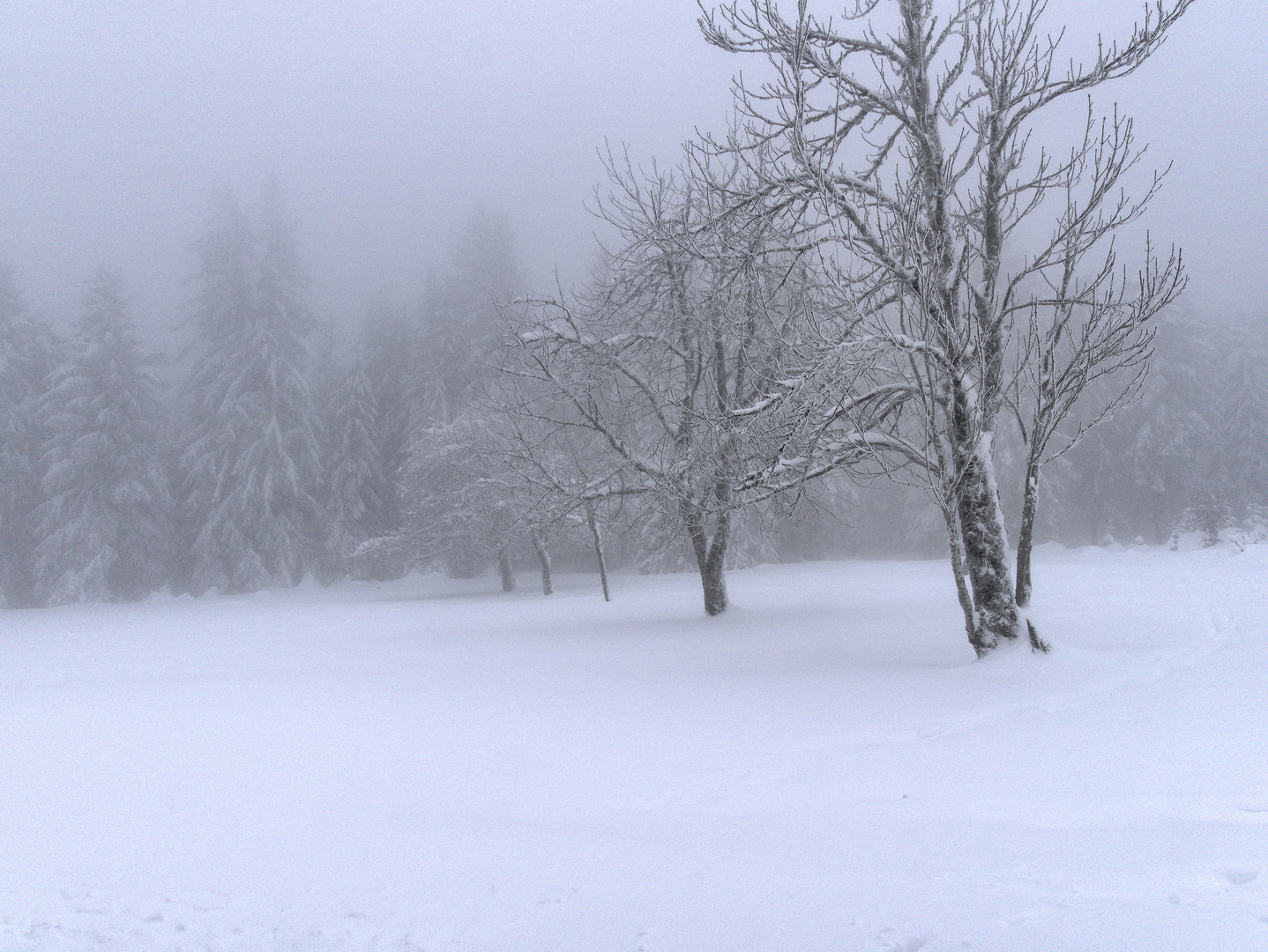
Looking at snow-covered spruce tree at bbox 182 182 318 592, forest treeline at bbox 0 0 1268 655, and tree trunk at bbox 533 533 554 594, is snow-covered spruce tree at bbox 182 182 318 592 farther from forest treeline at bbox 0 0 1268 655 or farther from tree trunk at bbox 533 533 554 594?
tree trunk at bbox 533 533 554 594

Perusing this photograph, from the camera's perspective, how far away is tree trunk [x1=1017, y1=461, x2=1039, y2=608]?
310 inches

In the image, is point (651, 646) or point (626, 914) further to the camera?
point (651, 646)

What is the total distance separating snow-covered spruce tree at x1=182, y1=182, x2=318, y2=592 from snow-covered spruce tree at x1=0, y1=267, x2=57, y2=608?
5020 millimetres

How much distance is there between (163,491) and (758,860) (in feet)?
98.2

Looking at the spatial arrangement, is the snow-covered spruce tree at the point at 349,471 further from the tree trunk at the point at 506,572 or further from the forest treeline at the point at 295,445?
the tree trunk at the point at 506,572

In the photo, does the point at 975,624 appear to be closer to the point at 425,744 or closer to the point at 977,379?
the point at 977,379

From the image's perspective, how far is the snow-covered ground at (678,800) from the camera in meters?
3.21

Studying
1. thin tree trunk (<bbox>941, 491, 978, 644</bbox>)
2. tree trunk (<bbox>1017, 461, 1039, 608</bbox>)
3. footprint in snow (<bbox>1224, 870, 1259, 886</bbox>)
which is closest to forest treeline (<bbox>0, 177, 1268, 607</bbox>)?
tree trunk (<bbox>1017, 461, 1039, 608</bbox>)

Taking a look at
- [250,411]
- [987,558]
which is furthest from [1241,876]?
[250,411]

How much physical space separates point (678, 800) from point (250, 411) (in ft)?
95.8

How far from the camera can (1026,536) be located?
26.6ft

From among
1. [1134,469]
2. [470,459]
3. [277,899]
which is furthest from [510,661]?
[1134,469]

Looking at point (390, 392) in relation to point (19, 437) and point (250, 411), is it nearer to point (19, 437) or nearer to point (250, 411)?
point (250, 411)

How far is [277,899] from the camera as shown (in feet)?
12.2
